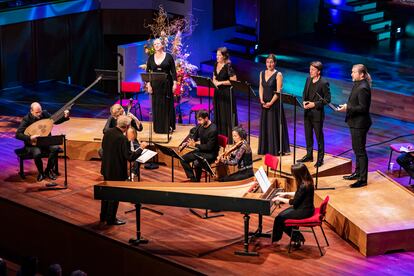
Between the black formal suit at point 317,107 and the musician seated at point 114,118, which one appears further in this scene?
the musician seated at point 114,118

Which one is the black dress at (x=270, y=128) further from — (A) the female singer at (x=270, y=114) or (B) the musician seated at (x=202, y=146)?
(B) the musician seated at (x=202, y=146)

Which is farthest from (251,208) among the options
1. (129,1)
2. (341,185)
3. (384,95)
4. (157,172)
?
(129,1)

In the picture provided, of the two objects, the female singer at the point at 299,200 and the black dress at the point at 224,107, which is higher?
the black dress at the point at 224,107

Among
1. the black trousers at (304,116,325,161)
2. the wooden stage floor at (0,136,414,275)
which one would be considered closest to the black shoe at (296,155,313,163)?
the black trousers at (304,116,325,161)

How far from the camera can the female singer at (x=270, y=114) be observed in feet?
32.7

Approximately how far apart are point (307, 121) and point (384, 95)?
12.8ft

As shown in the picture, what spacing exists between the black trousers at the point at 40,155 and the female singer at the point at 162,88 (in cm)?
159

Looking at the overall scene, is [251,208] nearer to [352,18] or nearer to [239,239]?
[239,239]

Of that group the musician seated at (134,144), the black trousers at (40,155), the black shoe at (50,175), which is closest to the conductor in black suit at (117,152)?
the musician seated at (134,144)

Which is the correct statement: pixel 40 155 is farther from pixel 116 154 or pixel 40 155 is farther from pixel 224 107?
pixel 224 107

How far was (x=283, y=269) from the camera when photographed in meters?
7.73

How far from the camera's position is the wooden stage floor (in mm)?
7832

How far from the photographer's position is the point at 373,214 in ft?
27.8

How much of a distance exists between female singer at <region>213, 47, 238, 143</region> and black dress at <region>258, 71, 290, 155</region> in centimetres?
47
